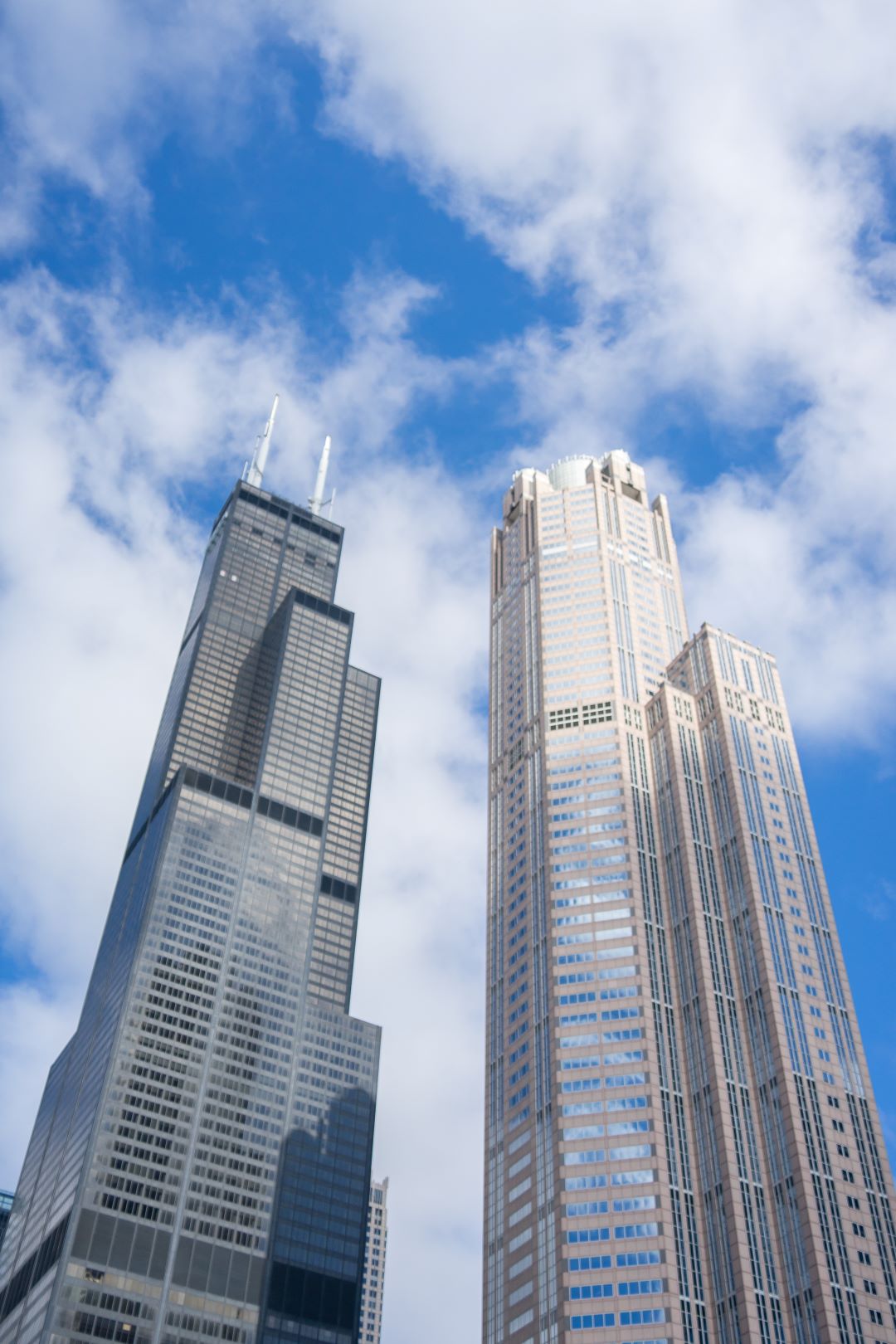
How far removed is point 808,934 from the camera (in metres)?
188

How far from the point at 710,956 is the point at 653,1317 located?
51.7m

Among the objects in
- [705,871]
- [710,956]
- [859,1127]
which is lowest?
[859,1127]

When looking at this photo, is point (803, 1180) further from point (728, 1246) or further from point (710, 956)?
point (710, 956)

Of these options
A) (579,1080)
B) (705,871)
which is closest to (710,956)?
(705,871)

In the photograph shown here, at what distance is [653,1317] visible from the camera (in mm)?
148500

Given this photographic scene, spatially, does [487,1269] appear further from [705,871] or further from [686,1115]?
[705,871]

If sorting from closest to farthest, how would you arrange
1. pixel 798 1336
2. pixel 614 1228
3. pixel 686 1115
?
1. pixel 798 1336
2. pixel 614 1228
3. pixel 686 1115

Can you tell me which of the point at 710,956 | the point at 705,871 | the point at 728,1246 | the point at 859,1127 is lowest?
the point at 728,1246

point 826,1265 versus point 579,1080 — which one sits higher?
point 579,1080

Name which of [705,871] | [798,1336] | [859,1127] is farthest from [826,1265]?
[705,871]

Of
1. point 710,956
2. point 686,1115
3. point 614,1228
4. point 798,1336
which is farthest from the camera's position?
point 710,956

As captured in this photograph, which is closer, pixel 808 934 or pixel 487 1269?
pixel 487 1269

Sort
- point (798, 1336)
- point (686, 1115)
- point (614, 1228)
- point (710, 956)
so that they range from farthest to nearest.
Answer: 1. point (710, 956)
2. point (686, 1115)
3. point (614, 1228)
4. point (798, 1336)

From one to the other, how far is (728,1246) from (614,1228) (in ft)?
45.2
